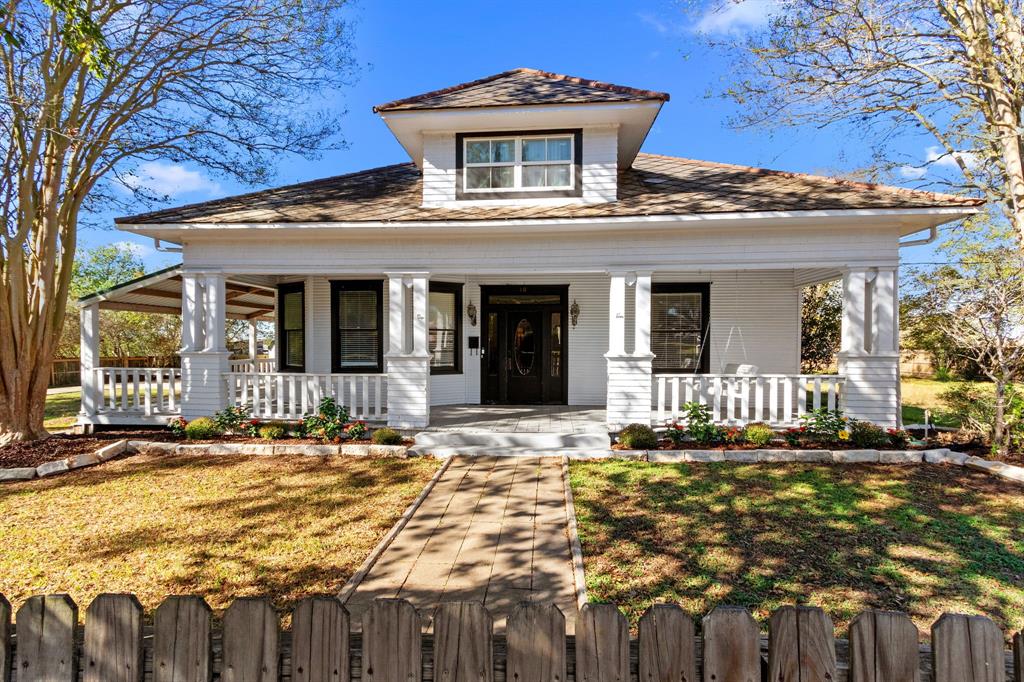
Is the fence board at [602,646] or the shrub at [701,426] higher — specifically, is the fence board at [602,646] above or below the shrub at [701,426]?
above

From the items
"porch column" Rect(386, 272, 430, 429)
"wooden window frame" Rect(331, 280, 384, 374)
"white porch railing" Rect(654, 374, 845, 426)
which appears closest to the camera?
"white porch railing" Rect(654, 374, 845, 426)

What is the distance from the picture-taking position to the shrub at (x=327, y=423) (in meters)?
7.68

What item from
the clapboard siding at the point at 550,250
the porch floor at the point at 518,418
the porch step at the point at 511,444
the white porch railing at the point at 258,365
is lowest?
the porch step at the point at 511,444

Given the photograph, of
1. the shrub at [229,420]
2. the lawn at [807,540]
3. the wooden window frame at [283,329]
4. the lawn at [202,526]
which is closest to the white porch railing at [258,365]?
the wooden window frame at [283,329]

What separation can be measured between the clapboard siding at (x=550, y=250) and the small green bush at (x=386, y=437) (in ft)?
9.26

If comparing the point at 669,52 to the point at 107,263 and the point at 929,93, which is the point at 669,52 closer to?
the point at 929,93

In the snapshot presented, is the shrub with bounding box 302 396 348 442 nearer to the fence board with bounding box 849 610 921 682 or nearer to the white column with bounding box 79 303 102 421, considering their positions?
the white column with bounding box 79 303 102 421

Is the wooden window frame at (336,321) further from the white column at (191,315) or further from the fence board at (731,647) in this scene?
the fence board at (731,647)

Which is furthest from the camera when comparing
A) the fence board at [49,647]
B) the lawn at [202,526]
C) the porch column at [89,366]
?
the porch column at [89,366]

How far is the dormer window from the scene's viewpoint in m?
8.69

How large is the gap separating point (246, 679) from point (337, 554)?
2638mm

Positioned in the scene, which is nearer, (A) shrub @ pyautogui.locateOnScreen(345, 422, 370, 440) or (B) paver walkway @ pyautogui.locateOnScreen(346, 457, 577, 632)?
(B) paver walkway @ pyautogui.locateOnScreen(346, 457, 577, 632)

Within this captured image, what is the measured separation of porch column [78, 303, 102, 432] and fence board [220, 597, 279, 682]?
10.1 meters

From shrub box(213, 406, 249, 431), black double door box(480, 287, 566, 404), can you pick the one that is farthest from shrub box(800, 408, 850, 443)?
shrub box(213, 406, 249, 431)
